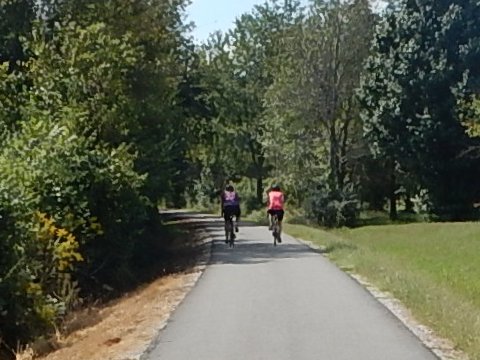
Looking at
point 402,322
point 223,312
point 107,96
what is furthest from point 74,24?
point 402,322

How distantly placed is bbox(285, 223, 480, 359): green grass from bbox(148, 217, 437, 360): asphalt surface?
0.55 meters

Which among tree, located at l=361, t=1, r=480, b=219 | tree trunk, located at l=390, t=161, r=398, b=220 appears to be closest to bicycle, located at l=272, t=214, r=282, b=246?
tree, located at l=361, t=1, r=480, b=219

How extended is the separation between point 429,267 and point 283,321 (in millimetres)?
13892

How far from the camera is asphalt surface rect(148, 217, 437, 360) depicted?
36.6ft

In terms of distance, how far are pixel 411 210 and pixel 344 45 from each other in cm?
1549

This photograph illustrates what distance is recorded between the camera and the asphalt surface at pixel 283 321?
11.1 meters

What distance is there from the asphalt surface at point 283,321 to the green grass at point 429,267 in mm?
549

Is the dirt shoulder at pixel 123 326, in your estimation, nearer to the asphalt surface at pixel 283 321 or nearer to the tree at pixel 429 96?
the asphalt surface at pixel 283 321

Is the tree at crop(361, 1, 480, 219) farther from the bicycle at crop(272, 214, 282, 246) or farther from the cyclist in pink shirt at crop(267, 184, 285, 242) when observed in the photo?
the cyclist in pink shirt at crop(267, 184, 285, 242)

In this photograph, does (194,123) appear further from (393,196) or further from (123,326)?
(123,326)

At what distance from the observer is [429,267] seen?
87.2 feet

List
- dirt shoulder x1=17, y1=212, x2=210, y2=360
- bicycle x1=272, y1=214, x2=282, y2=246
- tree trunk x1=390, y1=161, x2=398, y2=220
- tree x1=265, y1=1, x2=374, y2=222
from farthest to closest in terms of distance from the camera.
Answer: tree trunk x1=390, y1=161, x2=398, y2=220
tree x1=265, y1=1, x2=374, y2=222
bicycle x1=272, y1=214, x2=282, y2=246
dirt shoulder x1=17, y1=212, x2=210, y2=360

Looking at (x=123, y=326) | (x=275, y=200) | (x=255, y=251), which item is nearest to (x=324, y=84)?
(x=275, y=200)

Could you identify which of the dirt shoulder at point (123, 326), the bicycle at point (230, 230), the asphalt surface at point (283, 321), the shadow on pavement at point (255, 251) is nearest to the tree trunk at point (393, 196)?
the shadow on pavement at point (255, 251)
